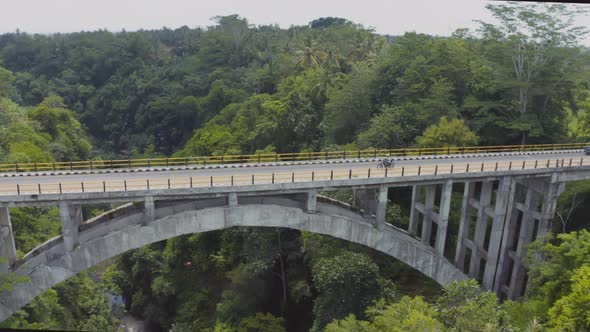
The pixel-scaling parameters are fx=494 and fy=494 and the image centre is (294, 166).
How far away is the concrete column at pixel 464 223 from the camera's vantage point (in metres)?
26.9

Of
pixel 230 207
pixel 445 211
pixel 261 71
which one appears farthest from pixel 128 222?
pixel 261 71

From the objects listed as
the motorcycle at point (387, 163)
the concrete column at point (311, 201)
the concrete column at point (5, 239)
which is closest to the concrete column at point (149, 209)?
the concrete column at point (5, 239)

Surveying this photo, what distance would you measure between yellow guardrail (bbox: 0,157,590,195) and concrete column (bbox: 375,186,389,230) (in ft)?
2.59

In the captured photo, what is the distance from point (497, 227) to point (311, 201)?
35.0 feet

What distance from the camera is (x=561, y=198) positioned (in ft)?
98.4

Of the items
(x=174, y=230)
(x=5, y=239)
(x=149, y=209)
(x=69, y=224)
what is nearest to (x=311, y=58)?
(x=174, y=230)

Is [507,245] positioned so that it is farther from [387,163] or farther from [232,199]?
[232,199]

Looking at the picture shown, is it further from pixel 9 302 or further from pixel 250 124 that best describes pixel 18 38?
pixel 9 302

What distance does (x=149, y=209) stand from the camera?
888 inches

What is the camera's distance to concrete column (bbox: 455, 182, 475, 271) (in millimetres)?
26922

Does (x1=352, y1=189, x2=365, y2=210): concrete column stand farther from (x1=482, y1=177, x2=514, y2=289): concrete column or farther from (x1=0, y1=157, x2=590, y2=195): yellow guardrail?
(x1=482, y1=177, x2=514, y2=289): concrete column

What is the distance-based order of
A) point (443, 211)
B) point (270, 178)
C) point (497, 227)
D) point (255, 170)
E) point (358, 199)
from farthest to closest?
1. point (358, 199)
2. point (497, 227)
3. point (255, 170)
4. point (443, 211)
5. point (270, 178)

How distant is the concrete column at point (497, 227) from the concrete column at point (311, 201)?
10078 millimetres

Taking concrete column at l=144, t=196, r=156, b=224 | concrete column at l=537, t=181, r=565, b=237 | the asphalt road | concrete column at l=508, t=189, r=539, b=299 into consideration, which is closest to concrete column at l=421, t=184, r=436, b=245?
the asphalt road
